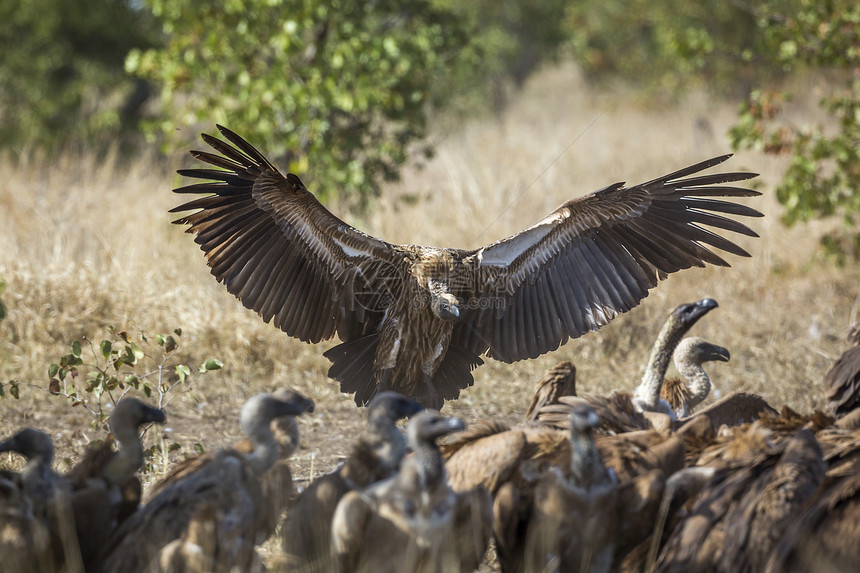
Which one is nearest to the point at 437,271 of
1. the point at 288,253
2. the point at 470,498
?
the point at 288,253

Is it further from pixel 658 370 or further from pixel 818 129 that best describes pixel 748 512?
pixel 818 129

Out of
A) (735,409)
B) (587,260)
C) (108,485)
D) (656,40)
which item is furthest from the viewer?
(656,40)

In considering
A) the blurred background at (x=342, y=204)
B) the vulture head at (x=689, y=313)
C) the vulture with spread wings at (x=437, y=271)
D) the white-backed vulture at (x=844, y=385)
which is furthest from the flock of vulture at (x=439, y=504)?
the vulture with spread wings at (x=437, y=271)

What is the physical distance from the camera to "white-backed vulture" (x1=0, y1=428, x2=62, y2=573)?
3.02 metres

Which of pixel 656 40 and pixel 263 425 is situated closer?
pixel 263 425

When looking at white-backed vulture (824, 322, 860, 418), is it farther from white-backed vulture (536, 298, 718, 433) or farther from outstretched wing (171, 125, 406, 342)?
outstretched wing (171, 125, 406, 342)

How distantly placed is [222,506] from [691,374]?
3.50 m

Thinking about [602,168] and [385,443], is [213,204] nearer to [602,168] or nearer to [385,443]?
[385,443]

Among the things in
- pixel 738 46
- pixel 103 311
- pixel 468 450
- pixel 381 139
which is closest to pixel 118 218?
pixel 103 311

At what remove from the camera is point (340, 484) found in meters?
3.34

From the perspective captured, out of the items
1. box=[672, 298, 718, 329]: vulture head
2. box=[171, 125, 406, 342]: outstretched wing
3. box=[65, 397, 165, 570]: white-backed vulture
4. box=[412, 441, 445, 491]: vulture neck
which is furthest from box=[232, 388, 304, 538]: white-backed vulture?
box=[672, 298, 718, 329]: vulture head

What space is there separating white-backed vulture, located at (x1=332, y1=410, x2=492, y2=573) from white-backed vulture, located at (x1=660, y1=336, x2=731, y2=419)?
291cm

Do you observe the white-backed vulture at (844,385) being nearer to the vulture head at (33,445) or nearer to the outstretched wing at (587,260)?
the outstretched wing at (587,260)

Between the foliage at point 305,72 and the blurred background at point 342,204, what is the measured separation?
0.08 feet
